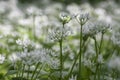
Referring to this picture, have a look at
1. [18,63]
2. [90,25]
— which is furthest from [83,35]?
[18,63]

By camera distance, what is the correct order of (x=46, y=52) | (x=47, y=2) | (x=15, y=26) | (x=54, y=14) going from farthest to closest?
(x=47, y=2)
(x=54, y=14)
(x=15, y=26)
(x=46, y=52)

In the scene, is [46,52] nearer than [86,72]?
Yes

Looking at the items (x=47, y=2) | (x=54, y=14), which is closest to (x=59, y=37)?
(x=54, y=14)

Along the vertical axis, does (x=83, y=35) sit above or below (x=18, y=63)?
above

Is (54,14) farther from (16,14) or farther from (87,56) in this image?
(87,56)

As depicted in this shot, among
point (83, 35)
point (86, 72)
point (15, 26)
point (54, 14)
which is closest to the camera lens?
point (83, 35)

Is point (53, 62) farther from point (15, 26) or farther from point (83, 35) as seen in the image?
point (15, 26)

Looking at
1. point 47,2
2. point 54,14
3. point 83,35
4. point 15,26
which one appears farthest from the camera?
point 47,2

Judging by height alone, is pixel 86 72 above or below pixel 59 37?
below

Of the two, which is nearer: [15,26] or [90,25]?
[90,25]
